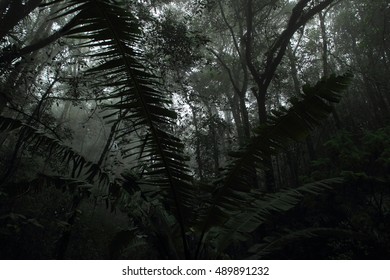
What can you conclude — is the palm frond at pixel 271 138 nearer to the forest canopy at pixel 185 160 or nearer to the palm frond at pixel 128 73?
the forest canopy at pixel 185 160

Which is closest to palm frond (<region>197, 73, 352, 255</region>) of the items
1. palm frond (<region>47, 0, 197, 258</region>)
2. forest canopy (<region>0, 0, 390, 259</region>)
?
forest canopy (<region>0, 0, 390, 259</region>)

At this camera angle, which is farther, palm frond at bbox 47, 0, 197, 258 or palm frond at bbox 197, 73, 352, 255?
palm frond at bbox 197, 73, 352, 255

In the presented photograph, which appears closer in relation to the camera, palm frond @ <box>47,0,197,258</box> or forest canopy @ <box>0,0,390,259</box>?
palm frond @ <box>47,0,197,258</box>

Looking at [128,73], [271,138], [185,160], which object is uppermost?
[128,73]

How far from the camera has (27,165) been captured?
35.3ft

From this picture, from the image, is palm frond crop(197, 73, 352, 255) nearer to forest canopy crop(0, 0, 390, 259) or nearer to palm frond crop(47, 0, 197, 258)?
forest canopy crop(0, 0, 390, 259)

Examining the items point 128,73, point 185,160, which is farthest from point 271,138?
point 128,73

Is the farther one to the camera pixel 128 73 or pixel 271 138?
pixel 271 138

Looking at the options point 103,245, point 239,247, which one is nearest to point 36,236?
point 103,245

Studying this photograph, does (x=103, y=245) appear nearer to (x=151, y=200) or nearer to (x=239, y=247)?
(x=239, y=247)

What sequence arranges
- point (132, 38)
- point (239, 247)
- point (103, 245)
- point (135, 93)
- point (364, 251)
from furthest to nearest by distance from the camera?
1. point (103, 245)
2. point (239, 247)
3. point (364, 251)
4. point (135, 93)
5. point (132, 38)

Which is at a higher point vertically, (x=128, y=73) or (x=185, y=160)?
(x=128, y=73)

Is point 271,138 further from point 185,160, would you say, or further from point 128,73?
point 128,73

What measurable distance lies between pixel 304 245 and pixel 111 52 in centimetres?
599
